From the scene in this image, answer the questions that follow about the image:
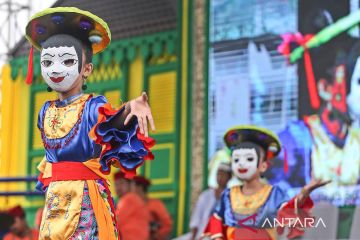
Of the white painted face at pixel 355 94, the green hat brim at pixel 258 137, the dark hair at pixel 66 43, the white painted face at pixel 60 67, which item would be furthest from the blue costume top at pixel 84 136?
the white painted face at pixel 355 94

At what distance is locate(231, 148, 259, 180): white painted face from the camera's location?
748 centimetres

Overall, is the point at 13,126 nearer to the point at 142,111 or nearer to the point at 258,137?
the point at 258,137

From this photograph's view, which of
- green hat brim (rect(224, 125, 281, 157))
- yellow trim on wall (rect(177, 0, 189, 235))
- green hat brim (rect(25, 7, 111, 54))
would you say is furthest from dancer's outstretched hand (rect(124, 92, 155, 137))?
yellow trim on wall (rect(177, 0, 189, 235))

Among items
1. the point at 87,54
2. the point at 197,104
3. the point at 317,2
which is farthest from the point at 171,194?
the point at 87,54

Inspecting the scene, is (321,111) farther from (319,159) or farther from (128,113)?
(128,113)

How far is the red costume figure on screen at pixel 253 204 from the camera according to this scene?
24.2 feet

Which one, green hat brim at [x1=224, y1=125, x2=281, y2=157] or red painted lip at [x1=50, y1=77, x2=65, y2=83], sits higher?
red painted lip at [x1=50, y1=77, x2=65, y2=83]

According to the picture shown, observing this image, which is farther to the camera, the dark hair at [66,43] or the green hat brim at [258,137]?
the green hat brim at [258,137]

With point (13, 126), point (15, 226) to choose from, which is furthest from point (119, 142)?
point (13, 126)

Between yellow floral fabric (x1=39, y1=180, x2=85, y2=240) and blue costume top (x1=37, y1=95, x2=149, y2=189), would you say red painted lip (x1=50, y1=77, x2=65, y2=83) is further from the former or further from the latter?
yellow floral fabric (x1=39, y1=180, x2=85, y2=240)

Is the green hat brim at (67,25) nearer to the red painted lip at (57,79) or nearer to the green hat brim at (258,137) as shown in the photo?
the red painted lip at (57,79)

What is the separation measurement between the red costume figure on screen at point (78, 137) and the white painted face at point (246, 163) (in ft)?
7.56

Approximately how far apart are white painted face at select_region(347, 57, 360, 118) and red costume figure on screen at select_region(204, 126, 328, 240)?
1.67 meters

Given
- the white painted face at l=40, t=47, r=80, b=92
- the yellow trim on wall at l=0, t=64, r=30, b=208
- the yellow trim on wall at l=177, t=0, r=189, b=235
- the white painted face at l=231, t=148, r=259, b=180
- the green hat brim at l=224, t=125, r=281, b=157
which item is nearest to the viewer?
the white painted face at l=40, t=47, r=80, b=92
